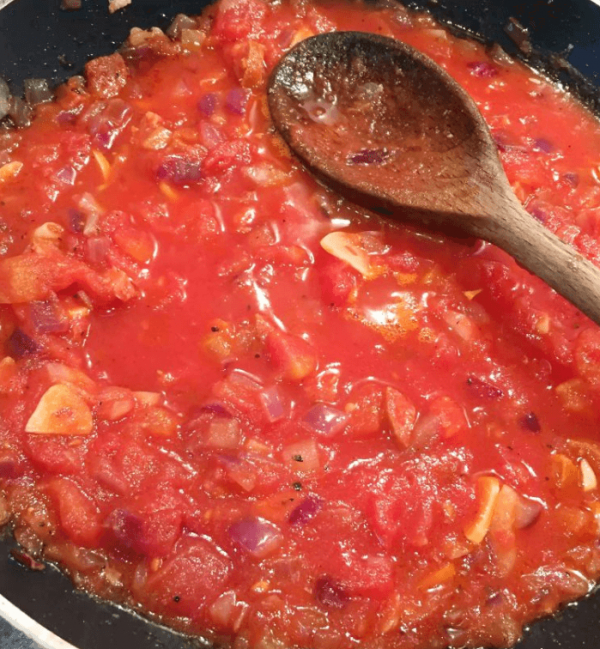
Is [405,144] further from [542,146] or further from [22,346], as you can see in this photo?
[22,346]

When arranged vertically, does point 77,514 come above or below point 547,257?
below

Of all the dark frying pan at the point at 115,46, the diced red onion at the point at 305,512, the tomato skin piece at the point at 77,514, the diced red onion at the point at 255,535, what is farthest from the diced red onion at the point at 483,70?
the tomato skin piece at the point at 77,514

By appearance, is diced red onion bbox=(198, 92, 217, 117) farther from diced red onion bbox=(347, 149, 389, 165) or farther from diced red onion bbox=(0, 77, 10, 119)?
diced red onion bbox=(0, 77, 10, 119)

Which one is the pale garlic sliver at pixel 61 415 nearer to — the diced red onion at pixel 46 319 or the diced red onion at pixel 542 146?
the diced red onion at pixel 46 319

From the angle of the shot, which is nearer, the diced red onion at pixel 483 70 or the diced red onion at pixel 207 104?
the diced red onion at pixel 207 104

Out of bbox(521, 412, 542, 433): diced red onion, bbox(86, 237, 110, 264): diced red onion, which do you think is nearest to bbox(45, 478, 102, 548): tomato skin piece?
bbox(86, 237, 110, 264): diced red onion

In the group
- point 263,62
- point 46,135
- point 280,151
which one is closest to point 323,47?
point 263,62

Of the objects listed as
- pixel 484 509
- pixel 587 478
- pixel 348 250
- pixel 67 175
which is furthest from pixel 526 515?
pixel 67 175
